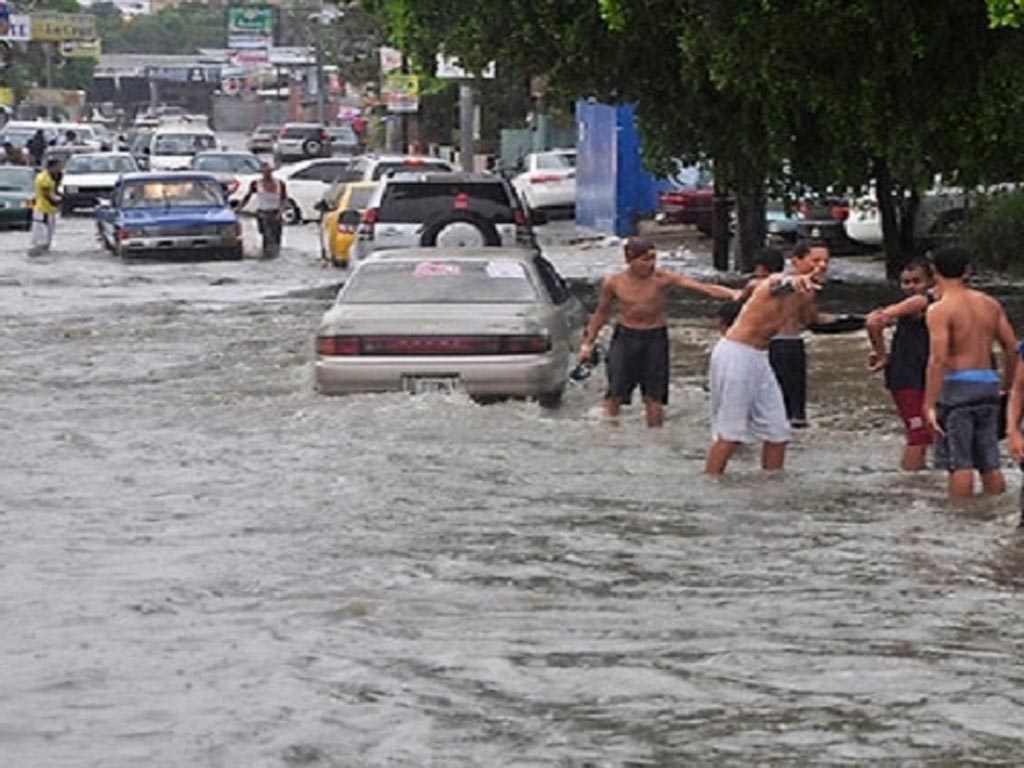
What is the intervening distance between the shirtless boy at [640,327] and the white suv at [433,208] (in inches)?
336

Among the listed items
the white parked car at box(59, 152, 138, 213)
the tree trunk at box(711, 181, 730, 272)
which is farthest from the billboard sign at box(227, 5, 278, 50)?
the tree trunk at box(711, 181, 730, 272)

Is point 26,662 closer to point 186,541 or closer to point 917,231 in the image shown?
point 186,541

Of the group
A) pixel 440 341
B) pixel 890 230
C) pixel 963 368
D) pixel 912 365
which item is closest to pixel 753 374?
pixel 912 365

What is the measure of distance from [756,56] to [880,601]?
39.5 ft

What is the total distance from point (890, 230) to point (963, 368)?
18.3 meters

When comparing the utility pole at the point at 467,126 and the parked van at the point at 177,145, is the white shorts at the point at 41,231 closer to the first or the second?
the utility pole at the point at 467,126

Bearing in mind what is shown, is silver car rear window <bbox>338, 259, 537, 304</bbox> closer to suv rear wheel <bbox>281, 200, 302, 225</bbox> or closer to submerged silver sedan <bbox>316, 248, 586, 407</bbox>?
submerged silver sedan <bbox>316, 248, 586, 407</bbox>

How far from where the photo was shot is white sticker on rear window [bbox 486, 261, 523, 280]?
1812 centimetres

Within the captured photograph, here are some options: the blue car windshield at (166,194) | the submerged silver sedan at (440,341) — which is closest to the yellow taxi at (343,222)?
the blue car windshield at (166,194)

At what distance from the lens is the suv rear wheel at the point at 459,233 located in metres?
24.8

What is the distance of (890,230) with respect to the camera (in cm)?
3156

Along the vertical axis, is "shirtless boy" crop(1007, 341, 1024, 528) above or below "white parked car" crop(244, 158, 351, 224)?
above

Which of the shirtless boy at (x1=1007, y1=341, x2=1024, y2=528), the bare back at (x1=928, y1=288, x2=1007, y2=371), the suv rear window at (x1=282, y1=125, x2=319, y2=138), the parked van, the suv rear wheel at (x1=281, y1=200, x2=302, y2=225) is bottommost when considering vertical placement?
the suv rear wheel at (x1=281, y1=200, x2=302, y2=225)

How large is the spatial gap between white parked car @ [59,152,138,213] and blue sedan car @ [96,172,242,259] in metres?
13.5
